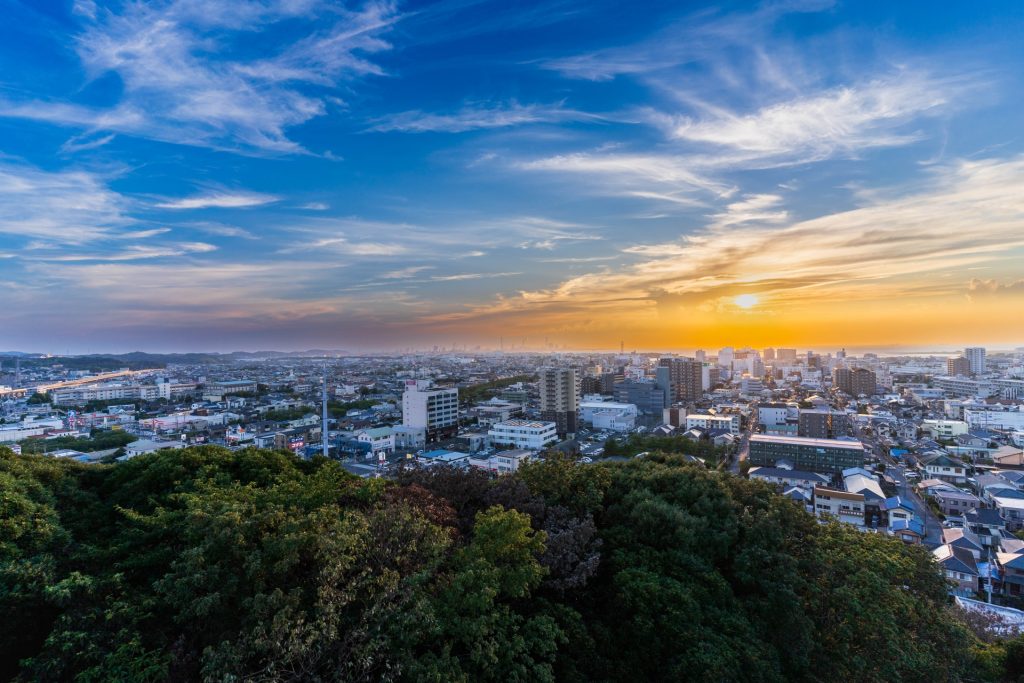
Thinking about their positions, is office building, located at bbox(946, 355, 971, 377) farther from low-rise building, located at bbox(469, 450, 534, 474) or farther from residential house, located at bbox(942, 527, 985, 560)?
low-rise building, located at bbox(469, 450, 534, 474)

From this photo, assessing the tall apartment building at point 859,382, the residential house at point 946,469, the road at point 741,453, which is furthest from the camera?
the tall apartment building at point 859,382

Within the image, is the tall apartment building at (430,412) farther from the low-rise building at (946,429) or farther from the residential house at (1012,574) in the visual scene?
the low-rise building at (946,429)

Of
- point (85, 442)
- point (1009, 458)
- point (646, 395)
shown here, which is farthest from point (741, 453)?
point (85, 442)

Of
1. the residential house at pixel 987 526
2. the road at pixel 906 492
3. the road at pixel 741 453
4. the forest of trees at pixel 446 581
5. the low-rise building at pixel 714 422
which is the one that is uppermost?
the forest of trees at pixel 446 581

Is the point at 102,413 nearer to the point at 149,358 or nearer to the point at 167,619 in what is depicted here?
the point at 167,619

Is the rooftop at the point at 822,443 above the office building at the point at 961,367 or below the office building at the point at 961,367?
below

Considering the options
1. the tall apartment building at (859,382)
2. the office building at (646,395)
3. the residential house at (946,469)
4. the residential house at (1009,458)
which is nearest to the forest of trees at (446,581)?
the residential house at (946,469)

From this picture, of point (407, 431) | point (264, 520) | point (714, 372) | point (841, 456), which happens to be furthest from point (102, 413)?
point (714, 372)

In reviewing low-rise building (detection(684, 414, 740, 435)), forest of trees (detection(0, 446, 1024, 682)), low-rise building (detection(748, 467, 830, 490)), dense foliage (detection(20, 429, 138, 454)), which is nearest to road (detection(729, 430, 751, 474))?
low-rise building (detection(684, 414, 740, 435))
